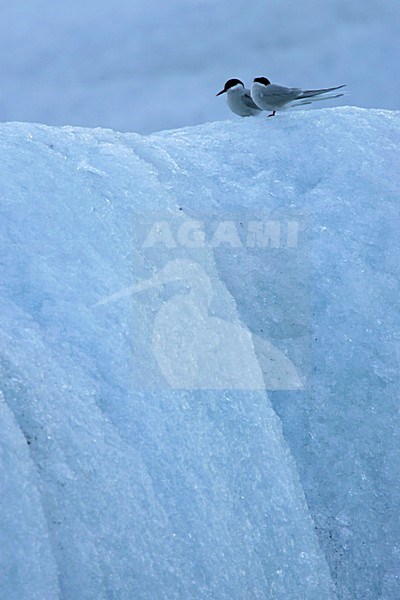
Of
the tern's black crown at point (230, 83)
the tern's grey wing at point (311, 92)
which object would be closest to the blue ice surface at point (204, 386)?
the tern's grey wing at point (311, 92)

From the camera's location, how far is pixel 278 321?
2.90 metres

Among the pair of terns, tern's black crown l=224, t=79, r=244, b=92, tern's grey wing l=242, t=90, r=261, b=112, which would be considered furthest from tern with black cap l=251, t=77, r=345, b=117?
tern's black crown l=224, t=79, r=244, b=92

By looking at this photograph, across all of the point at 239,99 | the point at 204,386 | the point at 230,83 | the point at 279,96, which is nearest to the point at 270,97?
the point at 279,96

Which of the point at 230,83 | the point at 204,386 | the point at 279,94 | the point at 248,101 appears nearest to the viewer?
the point at 204,386

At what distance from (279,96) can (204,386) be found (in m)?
1.81

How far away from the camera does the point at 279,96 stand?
3523 mm

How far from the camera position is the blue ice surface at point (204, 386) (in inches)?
79.8

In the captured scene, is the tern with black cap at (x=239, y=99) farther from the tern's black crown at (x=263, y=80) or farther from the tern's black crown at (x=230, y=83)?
the tern's black crown at (x=263, y=80)

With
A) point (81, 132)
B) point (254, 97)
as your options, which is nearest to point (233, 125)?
point (254, 97)

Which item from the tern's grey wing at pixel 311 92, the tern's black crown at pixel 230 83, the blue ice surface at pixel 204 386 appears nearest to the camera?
the blue ice surface at pixel 204 386

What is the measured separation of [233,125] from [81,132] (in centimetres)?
89

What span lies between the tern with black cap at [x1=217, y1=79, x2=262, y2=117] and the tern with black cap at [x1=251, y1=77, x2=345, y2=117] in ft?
0.48

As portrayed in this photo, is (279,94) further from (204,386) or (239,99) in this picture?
(204,386)

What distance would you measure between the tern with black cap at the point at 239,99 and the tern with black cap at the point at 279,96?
0.15 meters
